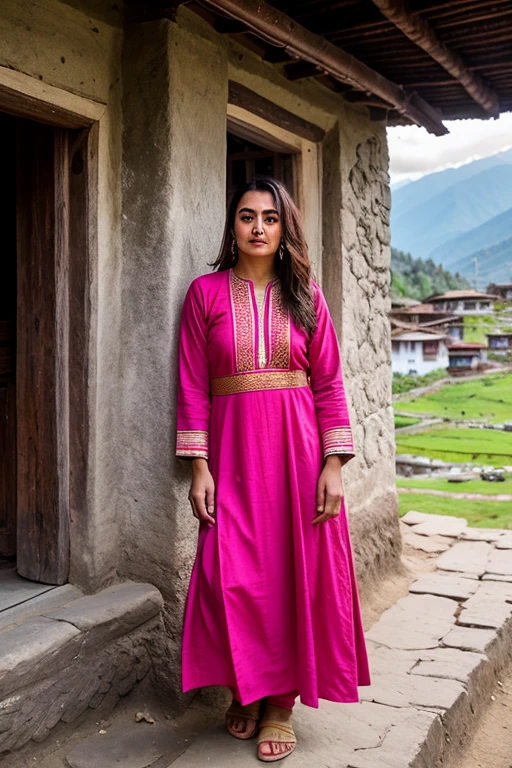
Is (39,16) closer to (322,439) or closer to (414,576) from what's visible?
(322,439)

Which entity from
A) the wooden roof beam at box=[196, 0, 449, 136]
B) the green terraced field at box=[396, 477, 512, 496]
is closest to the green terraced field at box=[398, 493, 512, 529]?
the green terraced field at box=[396, 477, 512, 496]

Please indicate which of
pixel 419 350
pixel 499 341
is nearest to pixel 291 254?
pixel 419 350

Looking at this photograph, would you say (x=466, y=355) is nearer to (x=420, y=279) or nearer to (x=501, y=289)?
(x=501, y=289)

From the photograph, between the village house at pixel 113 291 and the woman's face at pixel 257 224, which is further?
the village house at pixel 113 291

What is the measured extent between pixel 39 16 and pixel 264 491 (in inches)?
67.1

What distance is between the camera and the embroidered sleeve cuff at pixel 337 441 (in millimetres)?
2463

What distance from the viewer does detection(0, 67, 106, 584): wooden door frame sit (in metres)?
2.72

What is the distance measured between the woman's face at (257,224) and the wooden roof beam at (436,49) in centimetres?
93

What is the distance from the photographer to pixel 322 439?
2516 millimetres

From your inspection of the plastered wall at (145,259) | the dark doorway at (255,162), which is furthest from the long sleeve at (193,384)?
the dark doorway at (255,162)

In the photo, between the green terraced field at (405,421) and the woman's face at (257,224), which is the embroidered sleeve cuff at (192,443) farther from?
the green terraced field at (405,421)

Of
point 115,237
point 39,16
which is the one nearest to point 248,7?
point 39,16

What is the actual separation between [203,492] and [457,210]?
7256 cm

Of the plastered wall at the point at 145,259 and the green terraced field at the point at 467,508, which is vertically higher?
the plastered wall at the point at 145,259
